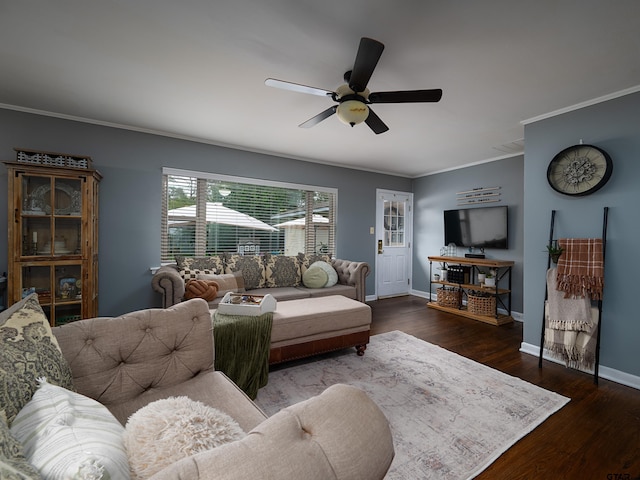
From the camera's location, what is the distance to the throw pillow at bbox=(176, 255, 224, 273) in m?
3.52

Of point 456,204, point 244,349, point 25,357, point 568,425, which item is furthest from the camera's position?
point 456,204

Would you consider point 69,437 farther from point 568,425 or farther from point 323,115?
point 568,425

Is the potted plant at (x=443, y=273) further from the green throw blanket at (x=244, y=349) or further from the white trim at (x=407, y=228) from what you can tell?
the green throw blanket at (x=244, y=349)

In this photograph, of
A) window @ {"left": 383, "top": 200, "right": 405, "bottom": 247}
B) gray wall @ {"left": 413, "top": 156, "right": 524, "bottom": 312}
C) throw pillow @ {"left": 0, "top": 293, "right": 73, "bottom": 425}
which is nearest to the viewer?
throw pillow @ {"left": 0, "top": 293, "right": 73, "bottom": 425}

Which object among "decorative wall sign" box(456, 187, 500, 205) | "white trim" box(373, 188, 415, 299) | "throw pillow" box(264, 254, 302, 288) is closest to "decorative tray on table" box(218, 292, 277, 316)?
"throw pillow" box(264, 254, 302, 288)

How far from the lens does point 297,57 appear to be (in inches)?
80.1

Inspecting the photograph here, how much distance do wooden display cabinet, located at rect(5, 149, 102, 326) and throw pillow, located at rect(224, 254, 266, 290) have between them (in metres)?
1.46

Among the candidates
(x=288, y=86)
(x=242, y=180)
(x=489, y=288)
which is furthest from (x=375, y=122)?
(x=489, y=288)

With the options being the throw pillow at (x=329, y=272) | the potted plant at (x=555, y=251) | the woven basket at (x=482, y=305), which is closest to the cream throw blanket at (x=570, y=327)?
the potted plant at (x=555, y=251)

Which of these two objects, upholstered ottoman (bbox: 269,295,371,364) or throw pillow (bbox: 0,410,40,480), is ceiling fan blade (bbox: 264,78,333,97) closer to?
upholstered ottoman (bbox: 269,295,371,364)

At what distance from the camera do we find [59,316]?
2852 millimetres

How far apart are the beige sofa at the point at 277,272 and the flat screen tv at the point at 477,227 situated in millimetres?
2001

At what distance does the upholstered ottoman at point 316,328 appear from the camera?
7.86 feet

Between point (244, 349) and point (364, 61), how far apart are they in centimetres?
212
